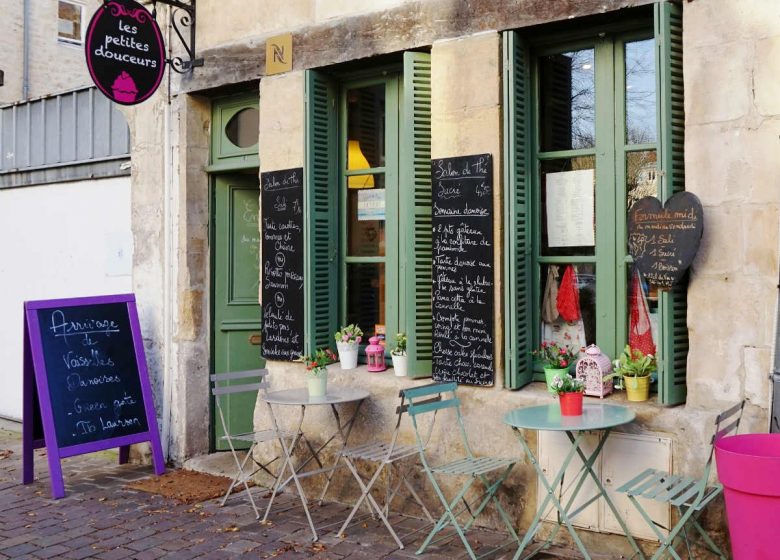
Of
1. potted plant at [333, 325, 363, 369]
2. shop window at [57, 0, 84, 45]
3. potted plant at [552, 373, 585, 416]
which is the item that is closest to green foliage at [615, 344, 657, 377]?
potted plant at [552, 373, 585, 416]

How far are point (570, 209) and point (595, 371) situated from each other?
42.7 inches

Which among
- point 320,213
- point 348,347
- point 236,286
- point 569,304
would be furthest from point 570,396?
point 236,286

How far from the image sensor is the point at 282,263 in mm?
6828

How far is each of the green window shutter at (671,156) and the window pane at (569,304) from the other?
67 centimetres

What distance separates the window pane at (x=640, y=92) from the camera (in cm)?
536

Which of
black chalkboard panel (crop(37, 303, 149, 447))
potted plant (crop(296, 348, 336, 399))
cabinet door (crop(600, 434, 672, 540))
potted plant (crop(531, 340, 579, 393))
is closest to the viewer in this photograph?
cabinet door (crop(600, 434, 672, 540))

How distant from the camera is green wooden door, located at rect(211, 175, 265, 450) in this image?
770cm

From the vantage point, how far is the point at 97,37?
256 inches

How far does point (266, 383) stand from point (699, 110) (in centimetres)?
351

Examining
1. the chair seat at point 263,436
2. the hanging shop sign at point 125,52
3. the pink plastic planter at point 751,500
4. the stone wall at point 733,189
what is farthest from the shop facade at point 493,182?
the pink plastic planter at point 751,500

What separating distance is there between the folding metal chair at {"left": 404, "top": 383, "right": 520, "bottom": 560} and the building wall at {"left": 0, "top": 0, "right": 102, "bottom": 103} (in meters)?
12.6

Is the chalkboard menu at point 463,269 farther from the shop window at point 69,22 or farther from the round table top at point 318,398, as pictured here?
the shop window at point 69,22

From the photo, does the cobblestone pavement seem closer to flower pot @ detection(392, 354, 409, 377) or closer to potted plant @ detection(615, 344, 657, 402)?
flower pot @ detection(392, 354, 409, 377)

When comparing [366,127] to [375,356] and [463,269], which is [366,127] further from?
[375,356]
